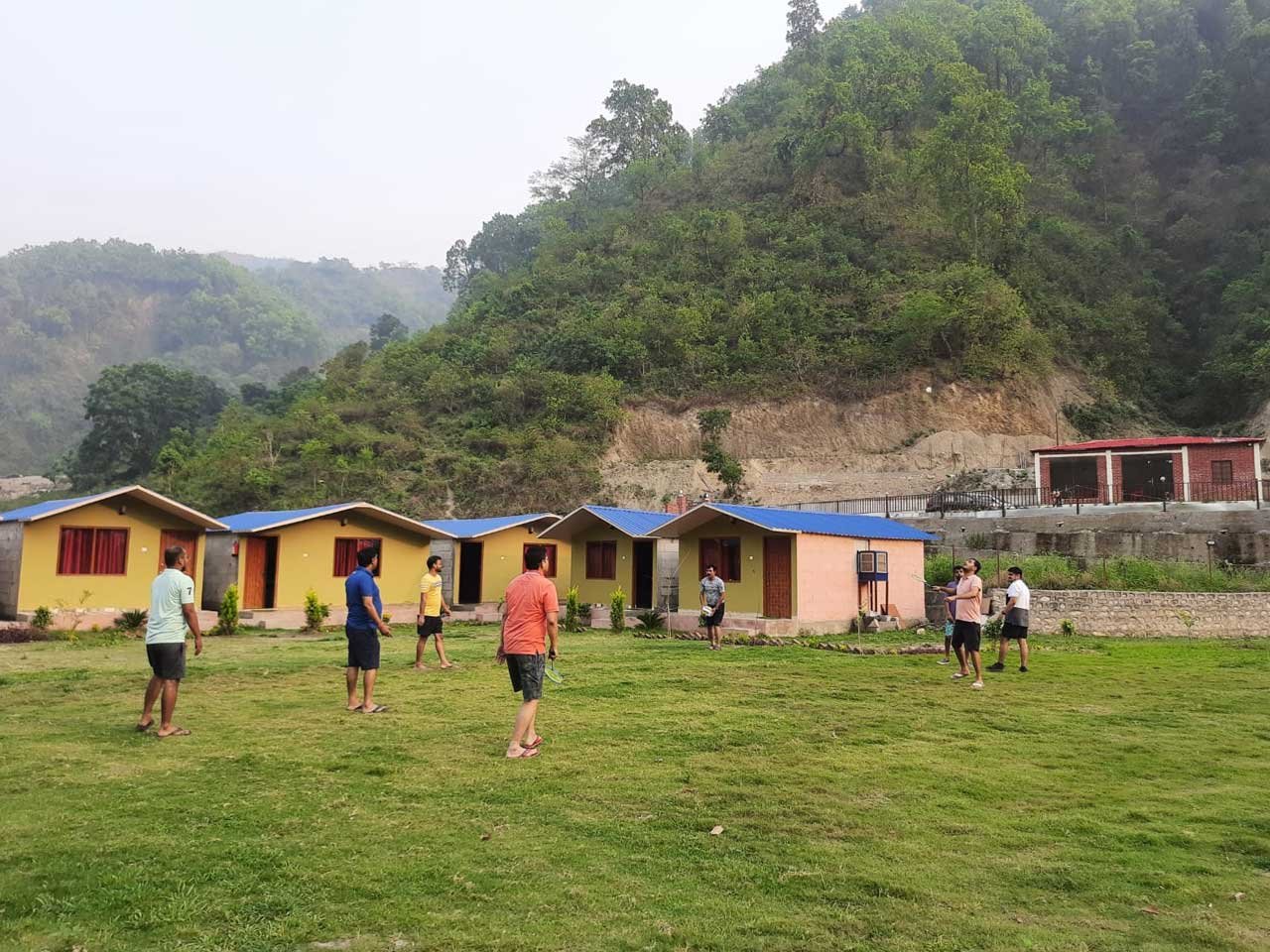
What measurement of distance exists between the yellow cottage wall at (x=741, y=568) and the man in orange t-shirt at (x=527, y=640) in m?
12.5

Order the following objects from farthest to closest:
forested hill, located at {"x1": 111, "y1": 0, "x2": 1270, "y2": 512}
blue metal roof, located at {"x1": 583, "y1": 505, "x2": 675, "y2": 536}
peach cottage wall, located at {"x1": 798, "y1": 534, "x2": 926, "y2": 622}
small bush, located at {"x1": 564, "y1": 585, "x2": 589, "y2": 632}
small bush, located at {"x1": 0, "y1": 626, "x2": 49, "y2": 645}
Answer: forested hill, located at {"x1": 111, "y1": 0, "x2": 1270, "y2": 512}
blue metal roof, located at {"x1": 583, "y1": 505, "x2": 675, "y2": 536}
small bush, located at {"x1": 564, "y1": 585, "x2": 589, "y2": 632}
peach cottage wall, located at {"x1": 798, "y1": 534, "x2": 926, "y2": 622}
small bush, located at {"x1": 0, "y1": 626, "x2": 49, "y2": 645}

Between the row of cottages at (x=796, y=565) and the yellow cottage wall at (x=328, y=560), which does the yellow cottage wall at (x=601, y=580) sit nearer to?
the row of cottages at (x=796, y=565)

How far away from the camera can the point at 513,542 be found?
26047 millimetres

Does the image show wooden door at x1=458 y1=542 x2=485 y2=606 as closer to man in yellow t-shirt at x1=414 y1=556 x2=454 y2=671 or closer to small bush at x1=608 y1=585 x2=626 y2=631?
small bush at x1=608 y1=585 x2=626 y2=631

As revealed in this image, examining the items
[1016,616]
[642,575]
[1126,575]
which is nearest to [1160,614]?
[1126,575]

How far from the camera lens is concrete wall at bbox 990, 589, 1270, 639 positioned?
20.2m

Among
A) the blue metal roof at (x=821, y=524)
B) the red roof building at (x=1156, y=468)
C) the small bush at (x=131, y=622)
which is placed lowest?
the small bush at (x=131, y=622)

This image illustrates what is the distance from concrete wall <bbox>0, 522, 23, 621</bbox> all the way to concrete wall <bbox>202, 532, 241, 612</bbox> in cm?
426

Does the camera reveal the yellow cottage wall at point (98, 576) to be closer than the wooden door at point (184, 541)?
Yes

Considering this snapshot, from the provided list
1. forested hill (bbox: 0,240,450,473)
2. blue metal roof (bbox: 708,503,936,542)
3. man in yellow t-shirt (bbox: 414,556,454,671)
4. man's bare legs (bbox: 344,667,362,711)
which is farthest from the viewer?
forested hill (bbox: 0,240,450,473)

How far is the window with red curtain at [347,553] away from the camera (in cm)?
2247

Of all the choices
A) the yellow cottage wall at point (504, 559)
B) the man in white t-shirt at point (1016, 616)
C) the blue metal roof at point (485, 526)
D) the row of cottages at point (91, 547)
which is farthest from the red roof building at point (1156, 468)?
the row of cottages at point (91, 547)

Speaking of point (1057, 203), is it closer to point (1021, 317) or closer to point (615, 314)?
point (1021, 317)

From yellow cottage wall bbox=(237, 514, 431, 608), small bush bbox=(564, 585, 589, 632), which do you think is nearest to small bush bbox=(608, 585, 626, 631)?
small bush bbox=(564, 585, 589, 632)
